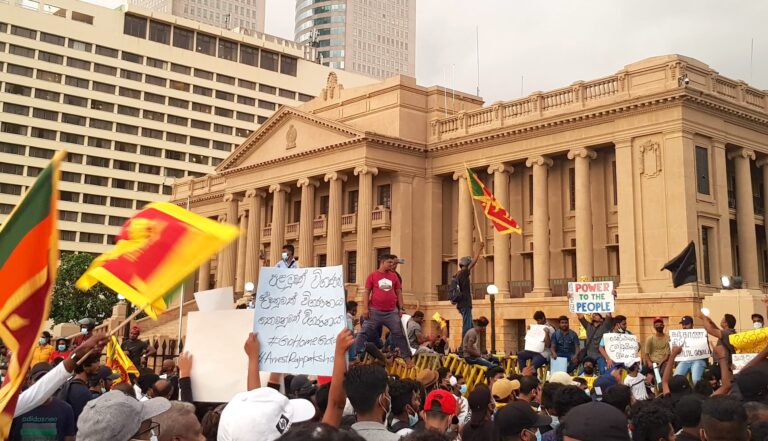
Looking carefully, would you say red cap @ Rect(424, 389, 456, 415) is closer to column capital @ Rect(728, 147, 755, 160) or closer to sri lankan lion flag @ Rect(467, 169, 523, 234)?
sri lankan lion flag @ Rect(467, 169, 523, 234)

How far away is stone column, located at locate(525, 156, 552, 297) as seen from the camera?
3906 centimetres

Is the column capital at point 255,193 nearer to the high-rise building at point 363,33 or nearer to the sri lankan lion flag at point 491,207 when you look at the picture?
the sri lankan lion flag at point 491,207

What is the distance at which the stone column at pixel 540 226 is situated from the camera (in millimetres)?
39062

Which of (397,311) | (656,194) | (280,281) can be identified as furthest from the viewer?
(656,194)

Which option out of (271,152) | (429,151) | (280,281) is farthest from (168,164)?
(280,281)

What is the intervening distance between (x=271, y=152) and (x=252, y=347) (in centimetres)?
4550

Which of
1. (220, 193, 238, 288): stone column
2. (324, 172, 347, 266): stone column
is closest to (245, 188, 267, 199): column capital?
(220, 193, 238, 288): stone column

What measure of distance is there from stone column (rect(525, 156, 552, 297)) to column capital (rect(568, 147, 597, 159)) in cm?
184

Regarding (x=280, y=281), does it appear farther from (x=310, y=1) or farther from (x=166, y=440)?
(x=310, y=1)

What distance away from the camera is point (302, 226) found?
4800 centimetres

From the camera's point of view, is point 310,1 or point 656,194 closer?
point 656,194

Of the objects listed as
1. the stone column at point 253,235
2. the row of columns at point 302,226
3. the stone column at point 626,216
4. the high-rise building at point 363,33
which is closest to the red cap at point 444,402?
the stone column at point 626,216

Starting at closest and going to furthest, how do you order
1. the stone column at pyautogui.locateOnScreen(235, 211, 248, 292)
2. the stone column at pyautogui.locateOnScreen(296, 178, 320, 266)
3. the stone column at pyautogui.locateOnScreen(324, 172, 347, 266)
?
the stone column at pyautogui.locateOnScreen(324, 172, 347, 266), the stone column at pyautogui.locateOnScreen(296, 178, 320, 266), the stone column at pyautogui.locateOnScreen(235, 211, 248, 292)

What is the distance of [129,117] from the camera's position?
83875mm
